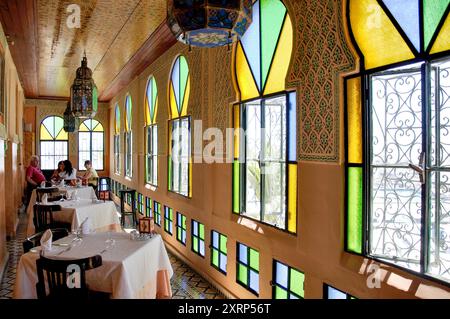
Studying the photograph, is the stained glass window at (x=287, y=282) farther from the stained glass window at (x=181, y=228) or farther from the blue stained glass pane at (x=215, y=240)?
the stained glass window at (x=181, y=228)

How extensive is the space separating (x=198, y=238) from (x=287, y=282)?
2.52m

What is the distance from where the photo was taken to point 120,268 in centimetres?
336

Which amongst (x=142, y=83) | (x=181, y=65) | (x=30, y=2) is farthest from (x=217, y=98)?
(x=142, y=83)

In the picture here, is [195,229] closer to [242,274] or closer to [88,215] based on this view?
[242,274]

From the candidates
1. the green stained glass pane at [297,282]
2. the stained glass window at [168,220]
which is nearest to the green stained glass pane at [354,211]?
the green stained glass pane at [297,282]

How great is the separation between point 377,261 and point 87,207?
5018 millimetres

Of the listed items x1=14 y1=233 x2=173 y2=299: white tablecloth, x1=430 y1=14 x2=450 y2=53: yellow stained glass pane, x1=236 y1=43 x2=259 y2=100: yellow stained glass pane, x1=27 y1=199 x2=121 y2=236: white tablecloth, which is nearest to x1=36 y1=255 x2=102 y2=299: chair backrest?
x1=14 y1=233 x2=173 y2=299: white tablecloth

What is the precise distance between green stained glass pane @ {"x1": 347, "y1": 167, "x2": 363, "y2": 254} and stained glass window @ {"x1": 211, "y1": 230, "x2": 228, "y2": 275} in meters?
2.32

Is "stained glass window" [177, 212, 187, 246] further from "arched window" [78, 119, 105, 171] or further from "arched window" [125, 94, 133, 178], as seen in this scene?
"arched window" [78, 119, 105, 171]

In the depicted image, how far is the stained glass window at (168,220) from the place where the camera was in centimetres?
734

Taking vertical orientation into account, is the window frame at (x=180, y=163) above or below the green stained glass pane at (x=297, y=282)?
above

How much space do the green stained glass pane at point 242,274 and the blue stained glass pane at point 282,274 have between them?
0.72 metres
